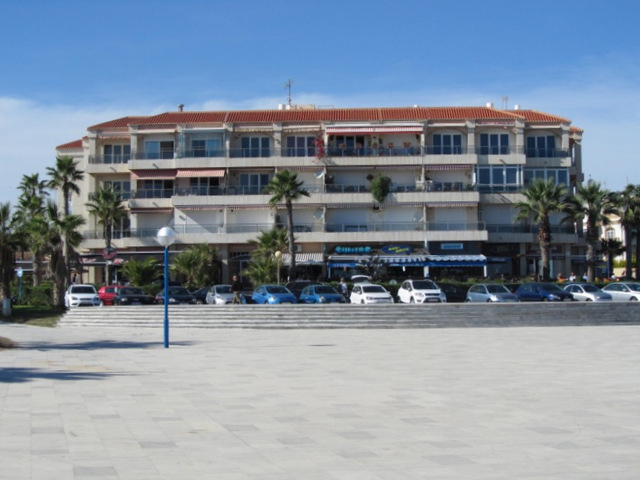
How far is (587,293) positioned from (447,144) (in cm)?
2431

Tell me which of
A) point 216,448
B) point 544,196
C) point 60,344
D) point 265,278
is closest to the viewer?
point 216,448

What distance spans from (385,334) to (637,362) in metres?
10.7

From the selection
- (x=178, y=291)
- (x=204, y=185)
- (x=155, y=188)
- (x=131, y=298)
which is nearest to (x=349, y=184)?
(x=204, y=185)

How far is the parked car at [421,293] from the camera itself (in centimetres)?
3600

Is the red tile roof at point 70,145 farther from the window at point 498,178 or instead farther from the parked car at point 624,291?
the parked car at point 624,291

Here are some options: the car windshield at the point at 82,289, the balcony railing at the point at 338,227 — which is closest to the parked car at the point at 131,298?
the car windshield at the point at 82,289

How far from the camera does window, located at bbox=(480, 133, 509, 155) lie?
59.3 meters

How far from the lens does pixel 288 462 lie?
7.79 metres

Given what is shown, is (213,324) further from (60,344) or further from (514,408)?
(514,408)

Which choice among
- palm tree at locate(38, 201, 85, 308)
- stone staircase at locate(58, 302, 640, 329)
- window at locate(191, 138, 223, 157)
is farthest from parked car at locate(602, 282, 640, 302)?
window at locate(191, 138, 223, 157)

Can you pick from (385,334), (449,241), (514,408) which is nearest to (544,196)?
(449,241)

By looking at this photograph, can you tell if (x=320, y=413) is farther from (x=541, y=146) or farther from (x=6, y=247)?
(x=541, y=146)

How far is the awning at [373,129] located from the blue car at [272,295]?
79.8 feet

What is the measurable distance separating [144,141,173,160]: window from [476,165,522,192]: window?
2469 centimetres
